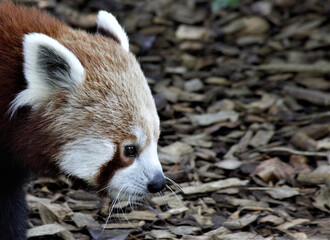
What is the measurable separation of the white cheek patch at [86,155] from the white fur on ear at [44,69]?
1.27ft

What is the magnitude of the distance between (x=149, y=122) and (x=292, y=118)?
8.87ft

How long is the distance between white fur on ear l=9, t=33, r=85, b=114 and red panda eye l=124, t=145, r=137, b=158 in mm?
561

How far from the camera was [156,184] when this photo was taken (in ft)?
12.6

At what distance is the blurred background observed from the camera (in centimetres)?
455

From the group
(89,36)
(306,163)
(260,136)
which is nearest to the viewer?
(89,36)

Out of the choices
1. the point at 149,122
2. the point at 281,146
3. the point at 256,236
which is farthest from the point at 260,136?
the point at 149,122

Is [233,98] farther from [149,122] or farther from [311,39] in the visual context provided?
[149,122]

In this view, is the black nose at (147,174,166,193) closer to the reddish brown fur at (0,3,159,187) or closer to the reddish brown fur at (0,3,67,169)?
the reddish brown fur at (0,3,159,187)

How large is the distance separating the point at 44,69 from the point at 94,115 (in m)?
0.45

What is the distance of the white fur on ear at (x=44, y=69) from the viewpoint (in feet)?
11.4

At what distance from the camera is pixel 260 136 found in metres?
5.75

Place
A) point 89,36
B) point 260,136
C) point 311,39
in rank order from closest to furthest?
point 89,36 < point 260,136 < point 311,39

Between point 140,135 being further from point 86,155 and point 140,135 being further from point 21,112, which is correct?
point 21,112

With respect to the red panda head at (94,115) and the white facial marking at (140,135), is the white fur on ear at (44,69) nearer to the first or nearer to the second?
the red panda head at (94,115)
